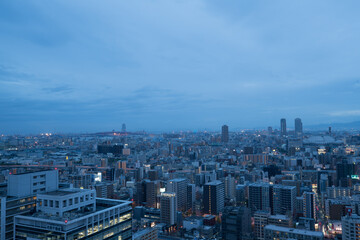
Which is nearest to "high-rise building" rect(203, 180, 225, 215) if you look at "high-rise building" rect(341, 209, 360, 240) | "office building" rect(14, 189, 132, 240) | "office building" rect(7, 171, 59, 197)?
"high-rise building" rect(341, 209, 360, 240)

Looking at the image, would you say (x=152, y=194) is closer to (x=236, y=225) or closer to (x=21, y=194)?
(x=236, y=225)

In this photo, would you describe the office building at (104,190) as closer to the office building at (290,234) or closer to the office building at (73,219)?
the office building at (290,234)

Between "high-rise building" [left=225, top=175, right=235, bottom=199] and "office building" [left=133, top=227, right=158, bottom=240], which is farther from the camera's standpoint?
"high-rise building" [left=225, top=175, right=235, bottom=199]

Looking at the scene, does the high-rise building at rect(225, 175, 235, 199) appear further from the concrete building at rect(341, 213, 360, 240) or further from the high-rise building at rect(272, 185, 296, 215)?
the concrete building at rect(341, 213, 360, 240)

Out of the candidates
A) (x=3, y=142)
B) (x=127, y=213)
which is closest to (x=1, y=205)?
(x=127, y=213)

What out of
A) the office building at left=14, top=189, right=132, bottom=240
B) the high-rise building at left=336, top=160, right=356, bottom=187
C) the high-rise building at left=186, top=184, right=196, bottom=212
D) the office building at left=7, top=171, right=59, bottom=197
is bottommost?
the high-rise building at left=186, top=184, right=196, bottom=212

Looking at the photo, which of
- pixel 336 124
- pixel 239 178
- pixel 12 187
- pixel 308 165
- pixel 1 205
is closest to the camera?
pixel 1 205

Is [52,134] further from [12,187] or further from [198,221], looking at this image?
[12,187]

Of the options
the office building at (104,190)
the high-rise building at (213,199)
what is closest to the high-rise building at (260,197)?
the high-rise building at (213,199)
